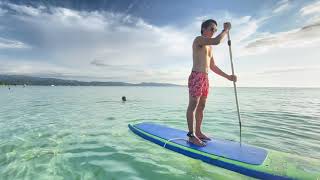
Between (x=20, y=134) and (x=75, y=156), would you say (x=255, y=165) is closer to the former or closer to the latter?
(x=75, y=156)

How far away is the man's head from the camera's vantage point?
5738 mm

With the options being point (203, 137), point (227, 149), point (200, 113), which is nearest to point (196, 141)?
point (203, 137)

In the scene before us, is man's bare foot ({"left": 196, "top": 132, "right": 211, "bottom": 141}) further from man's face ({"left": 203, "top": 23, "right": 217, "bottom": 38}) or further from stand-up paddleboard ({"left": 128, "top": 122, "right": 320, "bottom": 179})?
man's face ({"left": 203, "top": 23, "right": 217, "bottom": 38})

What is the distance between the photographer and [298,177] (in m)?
4.02

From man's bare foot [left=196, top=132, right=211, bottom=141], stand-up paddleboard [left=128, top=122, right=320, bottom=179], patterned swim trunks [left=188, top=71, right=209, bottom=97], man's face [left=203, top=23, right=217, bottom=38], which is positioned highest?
man's face [left=203, top=23, right=217, bottom=38]

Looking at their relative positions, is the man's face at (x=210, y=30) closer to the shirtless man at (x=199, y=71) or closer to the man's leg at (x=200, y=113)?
the shirtless man at (x=199, y=71)

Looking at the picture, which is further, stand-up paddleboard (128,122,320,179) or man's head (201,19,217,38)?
man's head (201,19,217,38)

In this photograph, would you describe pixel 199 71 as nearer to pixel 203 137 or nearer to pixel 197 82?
pixel 197 82

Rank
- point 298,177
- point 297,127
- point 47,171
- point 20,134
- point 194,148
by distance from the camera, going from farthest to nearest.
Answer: point 297,127
point 20,134
point 194,148
point 47,171
point 298,177

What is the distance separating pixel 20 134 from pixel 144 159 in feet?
17.5

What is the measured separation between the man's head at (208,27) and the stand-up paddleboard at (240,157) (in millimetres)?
2729

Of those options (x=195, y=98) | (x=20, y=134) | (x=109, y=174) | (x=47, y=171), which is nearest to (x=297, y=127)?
(x=195, y=98)

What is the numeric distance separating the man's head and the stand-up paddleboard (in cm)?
273

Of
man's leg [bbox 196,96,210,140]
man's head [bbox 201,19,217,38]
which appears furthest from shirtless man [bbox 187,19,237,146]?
man's leg [bbox 196,96,210,140]
